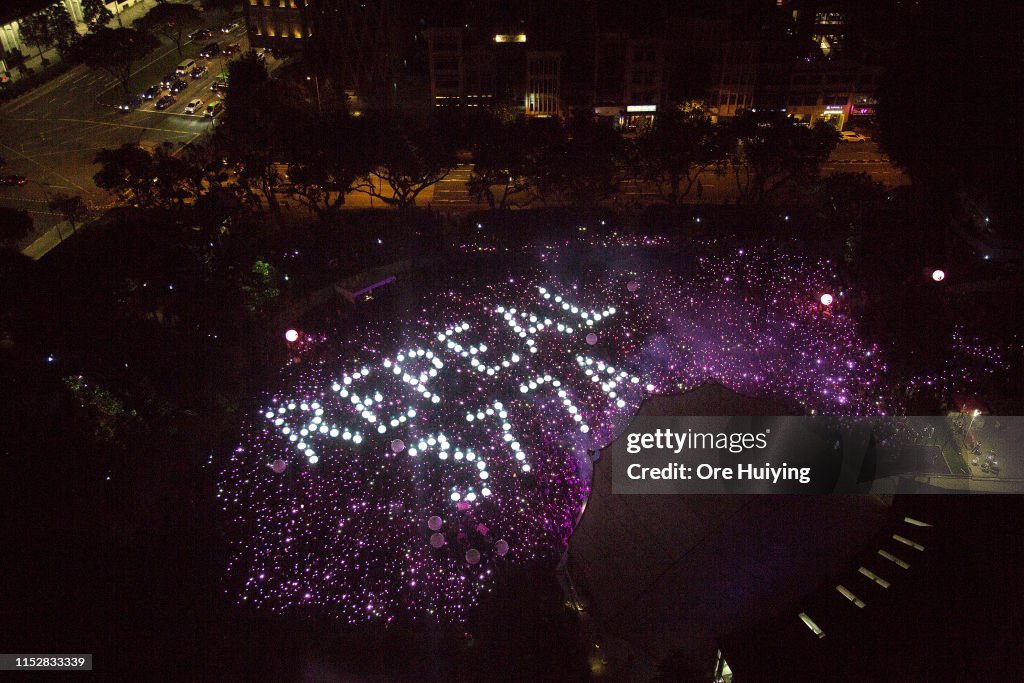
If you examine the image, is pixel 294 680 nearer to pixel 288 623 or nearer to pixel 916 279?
pixel 288 623

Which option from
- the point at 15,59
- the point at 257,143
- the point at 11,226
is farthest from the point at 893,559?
the point at 15,59

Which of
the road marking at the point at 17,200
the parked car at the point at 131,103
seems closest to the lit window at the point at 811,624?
the road marking at the point at 17,200

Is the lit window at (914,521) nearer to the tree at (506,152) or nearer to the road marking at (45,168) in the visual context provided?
the tree at (506,152)

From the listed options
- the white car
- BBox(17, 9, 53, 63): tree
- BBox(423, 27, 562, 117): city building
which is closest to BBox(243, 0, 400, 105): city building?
BBox(423, 27, 562, 117): city building

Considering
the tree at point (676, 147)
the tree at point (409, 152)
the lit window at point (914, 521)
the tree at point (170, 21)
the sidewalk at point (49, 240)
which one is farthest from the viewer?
the tree at point (170, 21)

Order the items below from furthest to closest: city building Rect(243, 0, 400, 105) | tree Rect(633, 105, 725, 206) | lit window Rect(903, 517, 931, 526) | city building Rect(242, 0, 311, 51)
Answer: city building Rect(242, 0, 311, 51) → city building Rect(243, 0, 400, 105) → tree Rect(633, 105, 725, 206) → lit window Rect(903, 517, 931, 526)

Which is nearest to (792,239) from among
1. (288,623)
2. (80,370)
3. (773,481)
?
(773,481)

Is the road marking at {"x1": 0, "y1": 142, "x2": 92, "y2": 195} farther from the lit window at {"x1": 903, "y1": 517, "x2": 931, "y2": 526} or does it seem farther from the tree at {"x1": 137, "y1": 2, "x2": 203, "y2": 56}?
the lit window at {"x1": 903, "y1": 517, "x2": 931, "y2": 526}
